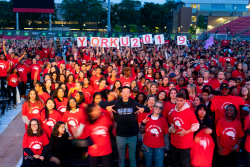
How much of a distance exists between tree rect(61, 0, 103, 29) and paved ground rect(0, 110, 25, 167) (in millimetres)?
61948

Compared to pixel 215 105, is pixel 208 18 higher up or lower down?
higher up

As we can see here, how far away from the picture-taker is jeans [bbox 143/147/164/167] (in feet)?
15.8

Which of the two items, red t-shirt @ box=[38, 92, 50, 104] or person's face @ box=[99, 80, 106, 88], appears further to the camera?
person's face @ box=[99, 80, 106, 88]

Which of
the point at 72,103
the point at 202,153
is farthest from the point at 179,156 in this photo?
the point at 72,103

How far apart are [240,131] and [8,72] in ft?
28.7

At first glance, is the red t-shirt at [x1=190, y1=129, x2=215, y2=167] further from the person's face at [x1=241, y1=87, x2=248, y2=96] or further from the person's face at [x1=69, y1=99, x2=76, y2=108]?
the person's face at [x1=69, y1=99, x2=76, y2=108]

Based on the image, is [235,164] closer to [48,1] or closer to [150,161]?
[150,161]

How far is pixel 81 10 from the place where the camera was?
68062 mm

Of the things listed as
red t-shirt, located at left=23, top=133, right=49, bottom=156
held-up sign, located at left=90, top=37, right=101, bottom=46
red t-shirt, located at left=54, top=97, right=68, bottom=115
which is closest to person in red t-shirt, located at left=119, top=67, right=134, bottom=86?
red t-shirt, located at left=54, top=97, right=68, bottom=115

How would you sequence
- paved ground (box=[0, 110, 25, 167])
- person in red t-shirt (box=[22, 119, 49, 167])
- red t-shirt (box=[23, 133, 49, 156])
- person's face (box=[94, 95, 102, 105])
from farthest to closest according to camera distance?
1. paved ground (box=[0, 110, 25, 167])
2. person's face (box=[94, 95, 102, 105])
3. red t-shirt (box=[23, 133, 49, 156])
4. person in red t-shirt (box=[22, 119, 49, 167])

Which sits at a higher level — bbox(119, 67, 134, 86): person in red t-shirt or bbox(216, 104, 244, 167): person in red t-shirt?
bbox(119, 67, 134, 86): person in red t-shirt

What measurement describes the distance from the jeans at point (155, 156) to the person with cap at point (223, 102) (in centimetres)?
196

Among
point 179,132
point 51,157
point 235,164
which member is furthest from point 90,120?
point 235,164

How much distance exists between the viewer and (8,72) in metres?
10.3
